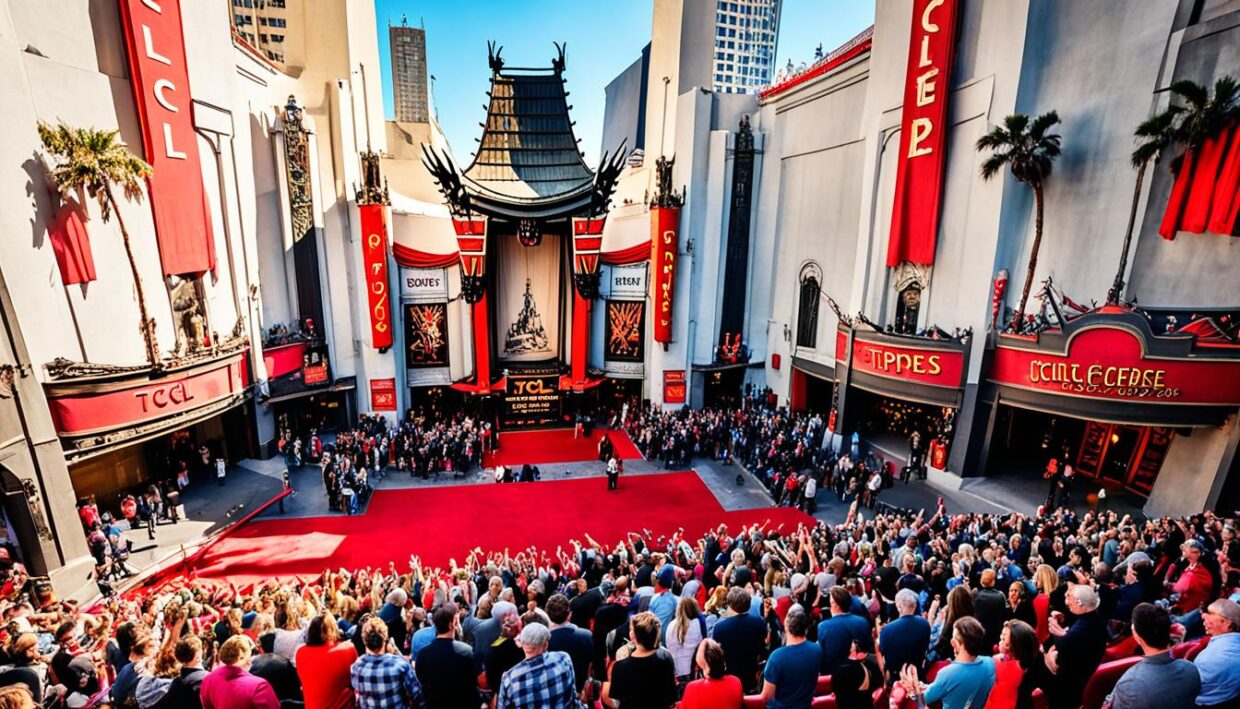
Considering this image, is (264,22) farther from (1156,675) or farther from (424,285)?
(1156,675)

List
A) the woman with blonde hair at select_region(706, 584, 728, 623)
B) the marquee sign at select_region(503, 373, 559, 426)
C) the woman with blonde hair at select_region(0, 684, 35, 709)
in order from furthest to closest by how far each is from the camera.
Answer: the marquee sign at select_region(503, 373, 559, 426) → the woman with blonde hair at select_region(706, 584, 728, 623) → the woman with blonde hair at select_region(0, 684, 35, 709)

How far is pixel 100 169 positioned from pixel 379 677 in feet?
48.1

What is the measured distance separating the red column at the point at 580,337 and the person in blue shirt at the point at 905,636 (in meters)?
19.1

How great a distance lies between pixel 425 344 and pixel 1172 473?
2542 cm

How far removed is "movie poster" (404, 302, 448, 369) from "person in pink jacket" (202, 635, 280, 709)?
20202 mm

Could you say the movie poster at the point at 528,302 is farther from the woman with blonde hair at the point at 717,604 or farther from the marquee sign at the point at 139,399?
the woman with blonde hair at the point at 717,604

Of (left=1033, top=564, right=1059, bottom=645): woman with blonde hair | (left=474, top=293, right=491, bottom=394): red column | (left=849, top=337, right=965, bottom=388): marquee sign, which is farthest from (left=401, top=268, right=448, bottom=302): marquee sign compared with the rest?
(left=1033, top=564, right=1059, bottom=645): woman with blonde hair

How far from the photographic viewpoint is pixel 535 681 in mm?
3482

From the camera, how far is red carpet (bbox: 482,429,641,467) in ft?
66.6

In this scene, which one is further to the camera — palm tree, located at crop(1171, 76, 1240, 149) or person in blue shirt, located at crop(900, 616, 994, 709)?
palm tree, located at crop(1171, 76, 1240, 149)

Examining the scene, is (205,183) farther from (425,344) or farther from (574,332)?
(574,332)

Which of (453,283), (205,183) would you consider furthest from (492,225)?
(205,183)

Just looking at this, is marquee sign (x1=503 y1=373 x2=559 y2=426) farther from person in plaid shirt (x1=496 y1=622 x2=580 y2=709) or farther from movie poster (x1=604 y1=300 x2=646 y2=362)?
person in plaid shirt (x1=496 y1=622 x2=580 y2=709)

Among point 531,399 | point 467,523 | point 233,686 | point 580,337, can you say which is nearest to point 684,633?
point 233,686
